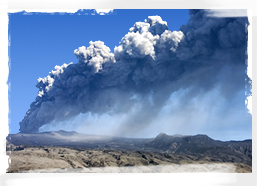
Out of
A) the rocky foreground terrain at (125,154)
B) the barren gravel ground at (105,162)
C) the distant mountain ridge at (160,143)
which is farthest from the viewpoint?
the distant mountain ridge at (160,143)

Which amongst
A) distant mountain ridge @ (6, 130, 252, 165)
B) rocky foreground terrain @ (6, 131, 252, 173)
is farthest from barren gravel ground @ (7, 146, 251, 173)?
distant mountain ridge @ (6, 130, 252, 165)

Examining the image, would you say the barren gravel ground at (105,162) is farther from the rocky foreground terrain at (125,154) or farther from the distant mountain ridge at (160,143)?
the distant mountain ridge at (160,143)

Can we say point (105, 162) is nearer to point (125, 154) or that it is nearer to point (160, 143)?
point (125, 154)

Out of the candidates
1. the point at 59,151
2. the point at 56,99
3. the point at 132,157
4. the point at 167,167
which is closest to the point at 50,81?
the point at 56,99

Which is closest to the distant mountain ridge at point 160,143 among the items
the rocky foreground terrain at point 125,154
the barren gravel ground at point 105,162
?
the rocky foreground terrain at point 125,154

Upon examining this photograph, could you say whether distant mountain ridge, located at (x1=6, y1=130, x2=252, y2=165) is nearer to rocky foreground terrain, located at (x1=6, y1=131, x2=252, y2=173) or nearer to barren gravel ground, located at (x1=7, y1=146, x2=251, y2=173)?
rocky foreground terrain, located at (x1=6, y1=131, x2=252, y2=173)

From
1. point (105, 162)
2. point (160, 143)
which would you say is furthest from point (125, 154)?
point (160, 143)

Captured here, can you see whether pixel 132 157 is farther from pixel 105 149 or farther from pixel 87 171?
pixel 87 171
